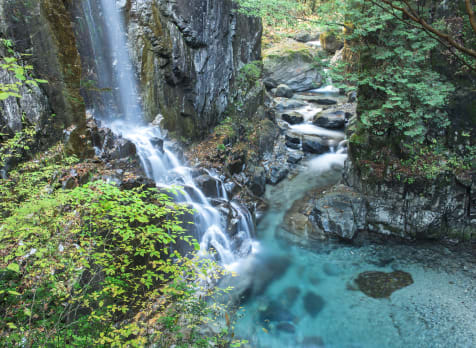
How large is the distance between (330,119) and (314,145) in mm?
2862

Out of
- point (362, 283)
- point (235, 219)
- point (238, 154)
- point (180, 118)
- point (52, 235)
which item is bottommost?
point (362, 283)

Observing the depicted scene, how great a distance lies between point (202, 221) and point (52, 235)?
504cm

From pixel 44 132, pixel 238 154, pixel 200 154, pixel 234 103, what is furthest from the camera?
pixel 234 103

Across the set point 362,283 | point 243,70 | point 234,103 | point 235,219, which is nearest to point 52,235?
point 235,219

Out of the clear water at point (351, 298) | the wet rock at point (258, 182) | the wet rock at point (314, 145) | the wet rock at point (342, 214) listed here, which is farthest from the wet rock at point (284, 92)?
the clear water at point (351, 298)

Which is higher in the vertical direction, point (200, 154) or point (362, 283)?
point (200, 154)

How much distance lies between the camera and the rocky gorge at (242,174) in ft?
19.1

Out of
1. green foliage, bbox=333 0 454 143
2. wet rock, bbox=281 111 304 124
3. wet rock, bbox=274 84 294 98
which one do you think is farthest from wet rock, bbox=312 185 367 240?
wet rock, bbox=274 84 294 98

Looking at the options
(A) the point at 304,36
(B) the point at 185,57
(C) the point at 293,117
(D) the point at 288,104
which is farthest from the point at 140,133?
(A) the point at 304,36

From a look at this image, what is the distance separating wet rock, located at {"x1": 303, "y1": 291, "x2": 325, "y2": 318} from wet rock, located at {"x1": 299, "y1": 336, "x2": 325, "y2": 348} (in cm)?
60

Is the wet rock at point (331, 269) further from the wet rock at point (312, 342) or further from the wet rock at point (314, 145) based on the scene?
the wet rock at point (314, 145)

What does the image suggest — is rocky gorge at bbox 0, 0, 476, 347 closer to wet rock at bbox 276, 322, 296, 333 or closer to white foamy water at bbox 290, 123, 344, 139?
wet rock at bbox 276, 322, 296, 333

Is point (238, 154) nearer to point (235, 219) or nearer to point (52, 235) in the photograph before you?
point (235, 219)

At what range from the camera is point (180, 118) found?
Answer: 10.8 meters
